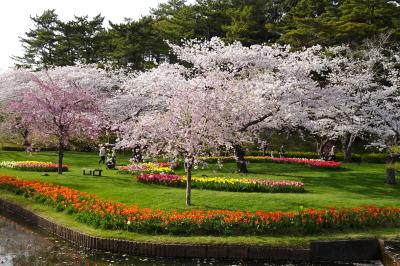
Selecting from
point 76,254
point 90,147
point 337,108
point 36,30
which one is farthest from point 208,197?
point 36,30

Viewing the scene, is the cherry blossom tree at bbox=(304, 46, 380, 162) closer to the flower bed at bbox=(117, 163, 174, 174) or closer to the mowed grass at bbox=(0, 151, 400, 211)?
the mowed grass at bbox=(0, 151, 400, 211)

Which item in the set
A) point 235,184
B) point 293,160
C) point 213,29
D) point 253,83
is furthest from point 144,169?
point 213,29

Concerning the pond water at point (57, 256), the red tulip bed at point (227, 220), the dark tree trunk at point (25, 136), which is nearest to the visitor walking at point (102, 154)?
the dark tree trunk at point (25, 136)

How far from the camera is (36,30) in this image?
6481 centimetres

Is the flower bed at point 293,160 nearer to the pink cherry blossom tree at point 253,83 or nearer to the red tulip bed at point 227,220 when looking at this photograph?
the pink cherry blossom tree at point 253,83

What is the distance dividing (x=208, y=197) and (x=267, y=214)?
4437 mm

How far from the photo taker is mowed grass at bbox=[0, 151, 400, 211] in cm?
1773

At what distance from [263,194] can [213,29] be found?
140 feet

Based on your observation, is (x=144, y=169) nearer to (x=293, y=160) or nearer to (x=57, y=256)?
(x=293, y=160)

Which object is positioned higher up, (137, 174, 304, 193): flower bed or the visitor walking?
the visitor walking

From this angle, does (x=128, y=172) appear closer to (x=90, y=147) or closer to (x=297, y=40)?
(x=90, y=147)

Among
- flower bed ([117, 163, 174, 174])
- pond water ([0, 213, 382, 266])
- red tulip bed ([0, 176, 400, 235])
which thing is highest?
flower bed ([117, 163, 174, 174])

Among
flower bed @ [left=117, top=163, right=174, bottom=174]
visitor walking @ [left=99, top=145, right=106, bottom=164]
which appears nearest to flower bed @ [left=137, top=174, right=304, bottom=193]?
flower bed @ [left=117, top=163, right=174, bottom=174]

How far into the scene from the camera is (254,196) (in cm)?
1897
